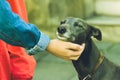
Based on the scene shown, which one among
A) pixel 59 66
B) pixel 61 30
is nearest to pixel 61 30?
pixel 61 30

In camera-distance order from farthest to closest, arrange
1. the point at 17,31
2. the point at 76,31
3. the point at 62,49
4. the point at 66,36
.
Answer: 1. the point at 76,31
2. the point at 66,36
3. the point at 62,49
4. the point at 17,31

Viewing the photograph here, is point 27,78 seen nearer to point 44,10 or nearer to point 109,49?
point 109,49

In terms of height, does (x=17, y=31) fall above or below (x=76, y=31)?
above

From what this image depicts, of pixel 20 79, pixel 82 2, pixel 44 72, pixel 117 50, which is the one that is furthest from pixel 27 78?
pixel 82 2

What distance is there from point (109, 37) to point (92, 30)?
9.99 feet

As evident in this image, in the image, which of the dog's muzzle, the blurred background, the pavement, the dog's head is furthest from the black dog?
the blurred background

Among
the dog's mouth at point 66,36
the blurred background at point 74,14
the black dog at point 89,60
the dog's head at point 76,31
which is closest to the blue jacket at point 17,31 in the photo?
the dog's mouth at point 66,36

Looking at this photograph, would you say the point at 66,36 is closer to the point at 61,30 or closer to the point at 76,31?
the point at 61,30

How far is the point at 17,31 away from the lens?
6.95ft

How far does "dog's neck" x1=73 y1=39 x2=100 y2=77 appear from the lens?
321 cm

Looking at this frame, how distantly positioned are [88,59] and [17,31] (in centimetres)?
124

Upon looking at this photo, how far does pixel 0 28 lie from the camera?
6.98 feet

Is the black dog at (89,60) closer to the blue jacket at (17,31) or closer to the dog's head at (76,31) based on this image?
the dog's head at (76,31)

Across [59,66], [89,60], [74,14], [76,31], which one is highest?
[76,31]
